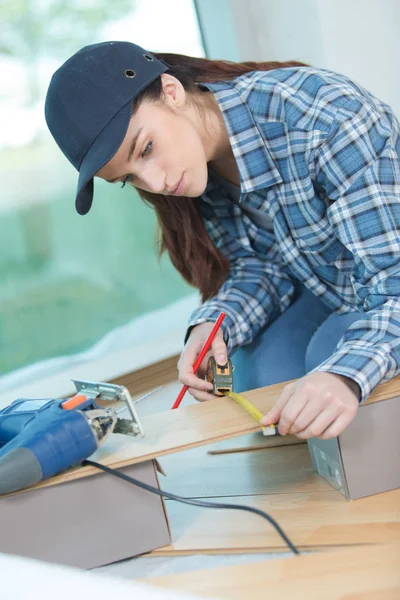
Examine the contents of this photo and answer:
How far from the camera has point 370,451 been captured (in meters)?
1.06

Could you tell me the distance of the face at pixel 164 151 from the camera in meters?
1.16

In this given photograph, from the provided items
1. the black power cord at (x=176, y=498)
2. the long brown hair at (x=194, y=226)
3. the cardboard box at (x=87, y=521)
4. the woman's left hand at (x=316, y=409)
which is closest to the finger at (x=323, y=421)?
the woman's left hand at (x=316, y=409)

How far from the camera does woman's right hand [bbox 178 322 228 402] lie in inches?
52.1

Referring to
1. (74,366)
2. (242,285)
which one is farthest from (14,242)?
(242,285)

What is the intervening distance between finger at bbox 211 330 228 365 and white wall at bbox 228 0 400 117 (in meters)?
1.19

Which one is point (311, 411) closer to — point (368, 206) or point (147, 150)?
point (368, 206)

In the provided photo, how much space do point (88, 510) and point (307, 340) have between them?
0.75m

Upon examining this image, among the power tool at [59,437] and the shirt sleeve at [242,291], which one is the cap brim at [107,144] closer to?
the power tool at [59,437]

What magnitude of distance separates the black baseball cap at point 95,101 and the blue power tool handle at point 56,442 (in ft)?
1.22

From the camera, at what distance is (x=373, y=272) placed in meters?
1.16

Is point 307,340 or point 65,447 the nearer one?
point 65,447

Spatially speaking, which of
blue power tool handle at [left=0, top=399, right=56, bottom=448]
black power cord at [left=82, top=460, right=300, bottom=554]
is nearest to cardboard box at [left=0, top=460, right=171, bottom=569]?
black power cord at [left=82, top=460, right=300, bottom=554]

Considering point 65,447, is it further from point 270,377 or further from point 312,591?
point 270,377

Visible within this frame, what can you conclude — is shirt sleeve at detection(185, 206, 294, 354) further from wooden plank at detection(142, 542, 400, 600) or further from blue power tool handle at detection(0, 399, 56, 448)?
wooden plank at detection(142, 542, 400, 600)
